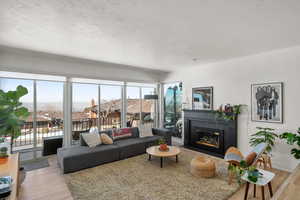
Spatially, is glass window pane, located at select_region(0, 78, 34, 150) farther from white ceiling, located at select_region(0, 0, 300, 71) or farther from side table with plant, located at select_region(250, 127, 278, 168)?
side table with plant, located at select_region(250, 127, 278, 168)

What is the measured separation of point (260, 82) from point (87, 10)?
4046 mm

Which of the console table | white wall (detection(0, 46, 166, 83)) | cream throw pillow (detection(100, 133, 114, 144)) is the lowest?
cream throw pillow (detection(100, 133, 114, 144))

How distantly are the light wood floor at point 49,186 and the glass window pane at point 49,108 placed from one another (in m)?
1.24

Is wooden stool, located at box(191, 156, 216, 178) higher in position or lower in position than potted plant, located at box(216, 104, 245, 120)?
lower

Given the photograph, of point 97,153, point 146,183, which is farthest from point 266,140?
point 97,153

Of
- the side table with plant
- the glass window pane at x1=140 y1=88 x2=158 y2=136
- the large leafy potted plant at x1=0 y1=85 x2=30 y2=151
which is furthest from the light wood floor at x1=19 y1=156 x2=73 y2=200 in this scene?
the side table with plant

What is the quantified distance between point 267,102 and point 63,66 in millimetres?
5458

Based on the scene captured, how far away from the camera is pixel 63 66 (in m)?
4.34

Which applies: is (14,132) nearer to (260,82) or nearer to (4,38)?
(4,38)

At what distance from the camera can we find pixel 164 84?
655cm

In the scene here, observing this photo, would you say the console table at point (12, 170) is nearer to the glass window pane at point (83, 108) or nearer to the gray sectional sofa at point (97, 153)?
the gray sectional sofa at point (97, 153)

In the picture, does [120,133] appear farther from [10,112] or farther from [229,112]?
[229,112]

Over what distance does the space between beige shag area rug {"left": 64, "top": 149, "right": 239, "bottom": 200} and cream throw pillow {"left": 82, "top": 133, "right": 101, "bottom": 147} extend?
0.64 meters

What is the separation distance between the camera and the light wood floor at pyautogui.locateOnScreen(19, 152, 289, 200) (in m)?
2.52
